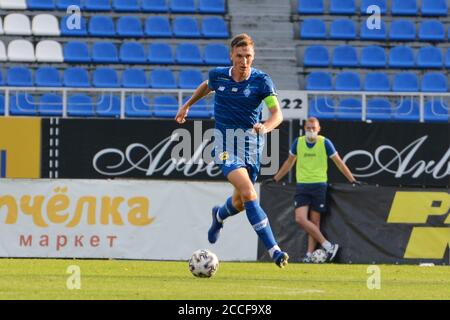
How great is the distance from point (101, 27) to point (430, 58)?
7.31m

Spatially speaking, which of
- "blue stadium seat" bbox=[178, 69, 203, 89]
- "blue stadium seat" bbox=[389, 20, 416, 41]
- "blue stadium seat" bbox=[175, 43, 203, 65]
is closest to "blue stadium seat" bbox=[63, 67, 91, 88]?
"blue stadium seat" bbox=[178, 69, 203, 89]

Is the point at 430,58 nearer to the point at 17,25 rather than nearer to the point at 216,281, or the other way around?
the point at 17,25

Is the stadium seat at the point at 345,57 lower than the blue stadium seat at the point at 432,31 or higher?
lower

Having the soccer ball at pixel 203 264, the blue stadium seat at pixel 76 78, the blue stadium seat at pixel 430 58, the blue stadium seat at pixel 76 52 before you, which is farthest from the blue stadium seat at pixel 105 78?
the soccer ball at pixel 203 264

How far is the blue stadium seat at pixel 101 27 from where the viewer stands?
80.2 ft

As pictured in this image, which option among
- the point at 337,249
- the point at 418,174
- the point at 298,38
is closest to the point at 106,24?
the point at 298,38

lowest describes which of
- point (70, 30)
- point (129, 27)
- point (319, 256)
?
point (319, 256)

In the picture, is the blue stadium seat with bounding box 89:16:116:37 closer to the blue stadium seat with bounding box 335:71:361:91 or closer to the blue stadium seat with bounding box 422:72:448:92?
the blue stadium seat with bounding box 335:71:361:91

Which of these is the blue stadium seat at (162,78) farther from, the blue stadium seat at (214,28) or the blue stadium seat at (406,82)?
the blue stadium seat at (406,82)

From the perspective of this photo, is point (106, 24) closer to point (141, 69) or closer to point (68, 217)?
point (141, 69)

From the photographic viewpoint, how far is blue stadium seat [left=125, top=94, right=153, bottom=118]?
21500 mm

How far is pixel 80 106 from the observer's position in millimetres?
21938

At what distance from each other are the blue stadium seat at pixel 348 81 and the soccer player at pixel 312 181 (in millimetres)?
7511

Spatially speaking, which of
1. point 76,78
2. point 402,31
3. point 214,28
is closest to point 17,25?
point 76,78
